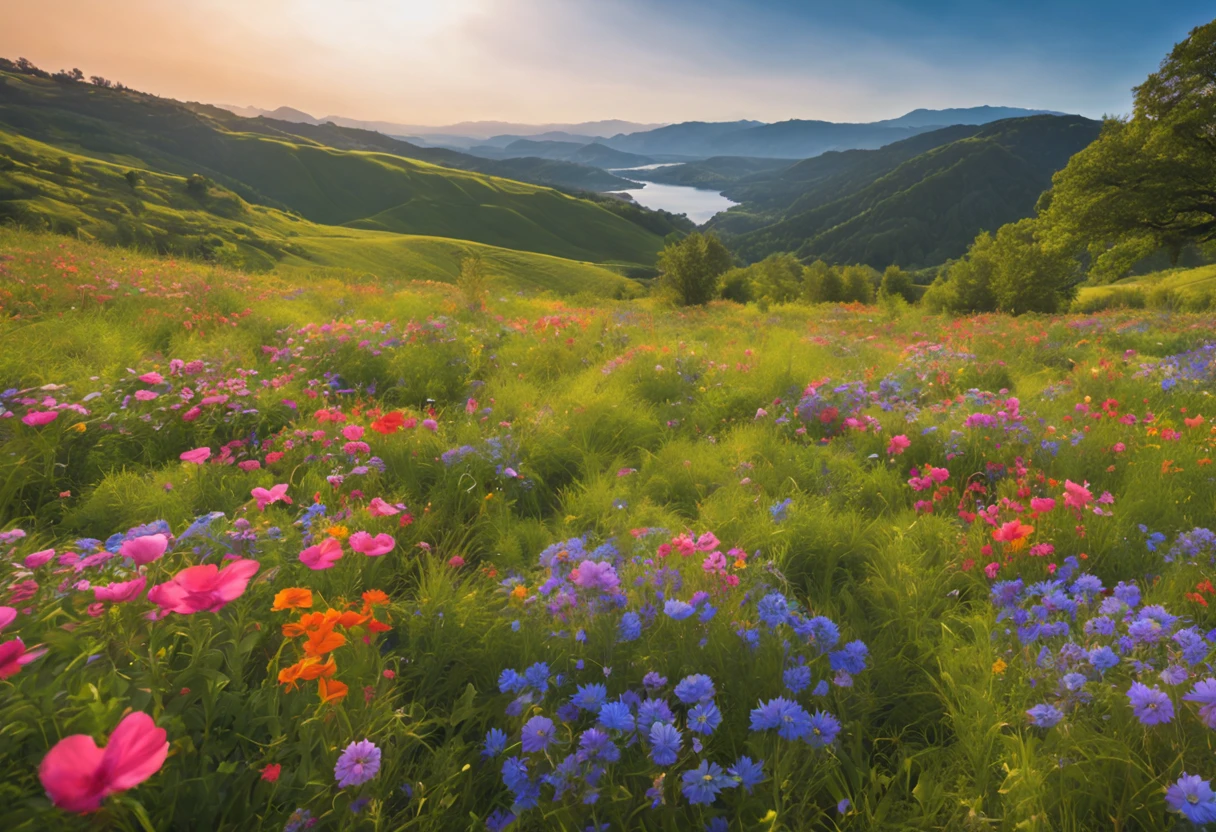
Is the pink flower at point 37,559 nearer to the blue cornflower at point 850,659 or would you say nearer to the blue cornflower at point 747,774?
the blue cornflower at point 747,774

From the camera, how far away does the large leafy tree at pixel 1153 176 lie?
1616cm

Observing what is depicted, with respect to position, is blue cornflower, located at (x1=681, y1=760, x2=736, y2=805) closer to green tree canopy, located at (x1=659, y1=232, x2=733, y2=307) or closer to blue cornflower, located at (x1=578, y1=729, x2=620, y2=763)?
blue cornflower, located at (x1=578, y1=729, x2=620, y2=763)

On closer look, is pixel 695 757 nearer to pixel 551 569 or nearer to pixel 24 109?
pixel 551 569

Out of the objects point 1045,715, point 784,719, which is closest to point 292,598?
point 784,719

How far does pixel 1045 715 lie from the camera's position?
1.63m

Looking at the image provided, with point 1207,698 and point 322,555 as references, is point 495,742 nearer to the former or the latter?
point 322,555

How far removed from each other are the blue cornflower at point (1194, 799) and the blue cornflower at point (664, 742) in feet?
3.86

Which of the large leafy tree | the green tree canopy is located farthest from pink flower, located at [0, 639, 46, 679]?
the green tree canopy

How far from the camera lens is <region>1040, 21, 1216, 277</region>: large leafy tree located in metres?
16.2

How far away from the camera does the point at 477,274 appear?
15086mm

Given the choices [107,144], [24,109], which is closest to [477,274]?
[107,144]

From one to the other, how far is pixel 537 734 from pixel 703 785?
48cm

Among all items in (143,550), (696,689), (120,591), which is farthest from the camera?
(696,689)

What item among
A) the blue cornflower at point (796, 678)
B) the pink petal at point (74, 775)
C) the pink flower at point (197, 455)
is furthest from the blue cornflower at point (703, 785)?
the pink flower at point (197, 455)
